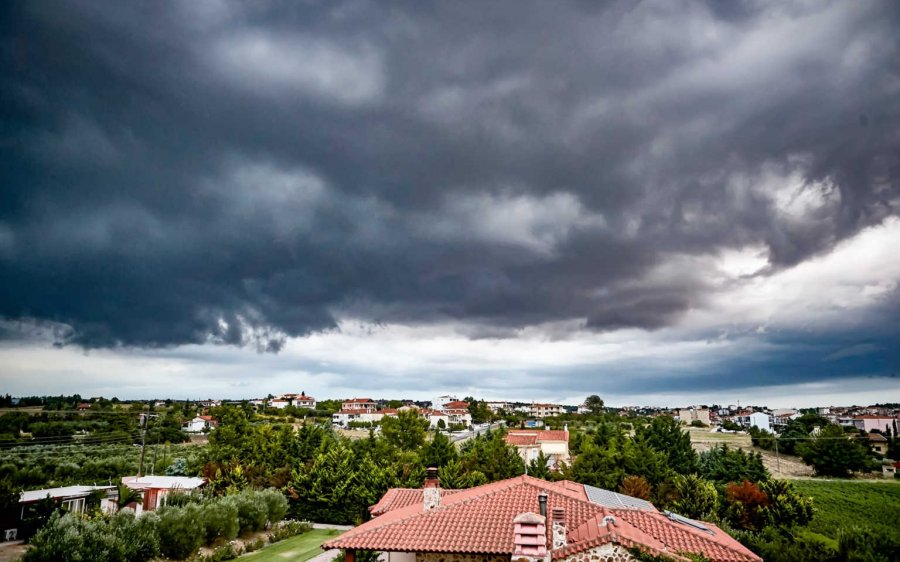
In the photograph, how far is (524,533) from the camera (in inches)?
496

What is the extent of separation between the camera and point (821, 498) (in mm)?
52625

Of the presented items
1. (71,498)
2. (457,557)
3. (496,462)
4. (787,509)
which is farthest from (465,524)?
(787,509)

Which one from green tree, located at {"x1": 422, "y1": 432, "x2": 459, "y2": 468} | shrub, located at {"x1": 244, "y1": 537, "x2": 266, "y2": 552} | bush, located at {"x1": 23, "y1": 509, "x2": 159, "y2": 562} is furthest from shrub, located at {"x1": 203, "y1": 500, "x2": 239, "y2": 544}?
green tree, located at {"x1": 422, "y1": 432, "x2": 459, "y2": 468}

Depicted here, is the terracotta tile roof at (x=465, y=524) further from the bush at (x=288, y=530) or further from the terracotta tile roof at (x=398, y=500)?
the bush at (x=288, y=530)

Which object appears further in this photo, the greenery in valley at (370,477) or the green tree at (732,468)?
the green tree at (732,468)

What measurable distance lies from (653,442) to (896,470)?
42.6 metres

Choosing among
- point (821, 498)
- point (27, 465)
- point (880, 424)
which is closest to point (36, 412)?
point (27, 465)

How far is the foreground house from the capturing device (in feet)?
41.1

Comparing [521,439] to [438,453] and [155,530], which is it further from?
[155,530]

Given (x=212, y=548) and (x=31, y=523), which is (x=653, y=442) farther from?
(x=31, y=523)

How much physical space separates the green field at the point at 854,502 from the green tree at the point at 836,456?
5.00 metres

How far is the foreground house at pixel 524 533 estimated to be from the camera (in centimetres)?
1253

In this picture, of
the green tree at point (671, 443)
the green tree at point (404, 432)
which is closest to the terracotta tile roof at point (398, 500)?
the green tree at point (404, 432)

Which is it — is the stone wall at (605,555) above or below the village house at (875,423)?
above
